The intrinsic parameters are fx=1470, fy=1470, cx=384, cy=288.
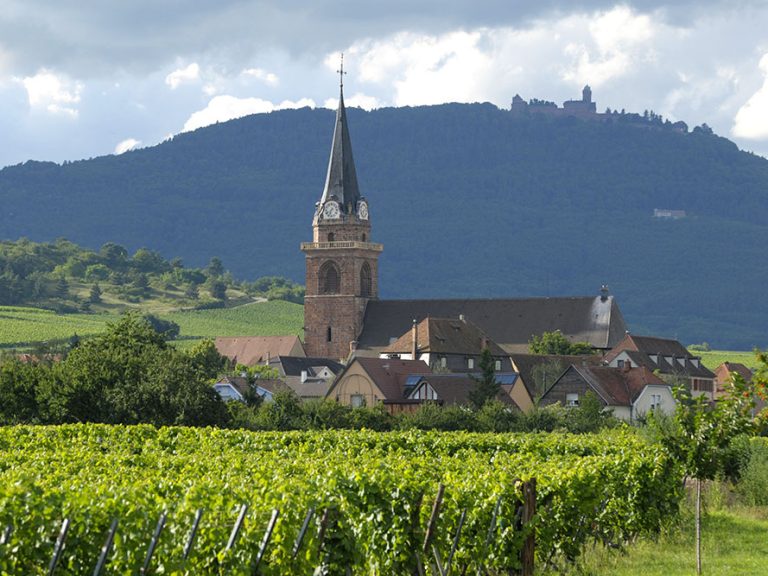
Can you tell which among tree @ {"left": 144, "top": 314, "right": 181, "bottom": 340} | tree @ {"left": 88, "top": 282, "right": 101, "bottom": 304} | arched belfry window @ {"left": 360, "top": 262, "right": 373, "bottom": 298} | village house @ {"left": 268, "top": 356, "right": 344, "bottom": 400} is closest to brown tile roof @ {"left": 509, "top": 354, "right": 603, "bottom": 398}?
village house @ {"left": 268, "top": 356, "right": 344, "bottom": 400}

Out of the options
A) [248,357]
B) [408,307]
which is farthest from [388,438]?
[248,357]

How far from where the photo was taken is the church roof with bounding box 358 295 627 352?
12144cm

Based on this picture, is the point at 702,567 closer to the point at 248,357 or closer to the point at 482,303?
the point at 482,303

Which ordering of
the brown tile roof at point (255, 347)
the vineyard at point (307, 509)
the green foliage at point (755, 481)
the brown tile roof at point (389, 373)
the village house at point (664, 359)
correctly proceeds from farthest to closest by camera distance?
the brown tile roof at point (255, 347) → the village house at point (664, 359) → the brown tile roof at point (389, 373) → the green foliage at point (755, 481) → the vineyard at point (307, 509)

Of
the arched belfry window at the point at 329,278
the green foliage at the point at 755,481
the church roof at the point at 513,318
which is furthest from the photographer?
the arched belfry window at the point at 329,278

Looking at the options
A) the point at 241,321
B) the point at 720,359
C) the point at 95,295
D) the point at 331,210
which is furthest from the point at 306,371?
the point at 95,295

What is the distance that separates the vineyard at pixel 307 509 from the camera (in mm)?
14164

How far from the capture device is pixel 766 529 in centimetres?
2684

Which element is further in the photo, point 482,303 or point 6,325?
point 6,325

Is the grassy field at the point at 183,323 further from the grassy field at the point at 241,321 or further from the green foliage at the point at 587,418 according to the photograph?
the green foliage at the point at 587,418

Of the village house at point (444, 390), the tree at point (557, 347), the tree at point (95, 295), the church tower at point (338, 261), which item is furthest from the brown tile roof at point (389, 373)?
the tree at point (95, 295)

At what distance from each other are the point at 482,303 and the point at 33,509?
11411 cm

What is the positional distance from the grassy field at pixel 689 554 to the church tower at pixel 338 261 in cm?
9559

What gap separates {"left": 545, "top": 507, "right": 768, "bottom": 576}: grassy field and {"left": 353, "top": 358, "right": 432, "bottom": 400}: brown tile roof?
2107 inches
